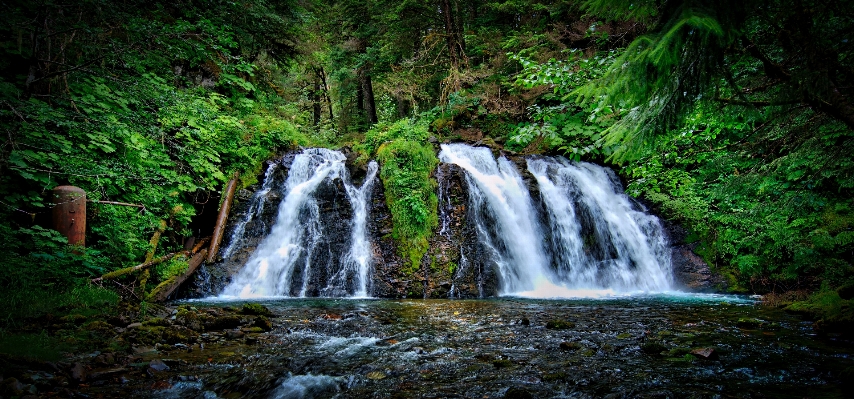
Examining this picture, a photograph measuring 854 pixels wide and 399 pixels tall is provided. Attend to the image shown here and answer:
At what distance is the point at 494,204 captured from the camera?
39.3 ft

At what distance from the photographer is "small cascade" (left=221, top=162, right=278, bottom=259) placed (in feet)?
34.3

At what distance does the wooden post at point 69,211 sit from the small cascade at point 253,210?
4.11 metres

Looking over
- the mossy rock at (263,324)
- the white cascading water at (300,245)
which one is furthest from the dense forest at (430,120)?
the mossy rock at (263,324)

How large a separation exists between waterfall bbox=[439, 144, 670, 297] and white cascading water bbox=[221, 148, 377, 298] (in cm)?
342

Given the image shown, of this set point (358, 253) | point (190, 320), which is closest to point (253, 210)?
point (358, 253)

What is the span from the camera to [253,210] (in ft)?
37.4

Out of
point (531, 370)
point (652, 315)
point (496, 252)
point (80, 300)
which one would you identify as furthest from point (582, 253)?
point (80, 300)

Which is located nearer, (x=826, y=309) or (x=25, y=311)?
(x=25, y=311)

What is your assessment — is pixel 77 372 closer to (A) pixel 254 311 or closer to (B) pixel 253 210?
(A) pixel 254 311

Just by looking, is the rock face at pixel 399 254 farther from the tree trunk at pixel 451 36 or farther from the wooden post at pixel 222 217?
the tree trunk at pixel 451 36

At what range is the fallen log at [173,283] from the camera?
7.76m

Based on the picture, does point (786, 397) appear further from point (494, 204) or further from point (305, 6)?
point (305, 6)

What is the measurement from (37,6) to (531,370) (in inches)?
284

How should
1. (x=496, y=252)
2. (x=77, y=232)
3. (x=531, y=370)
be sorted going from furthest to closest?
(x=496, y=252) < (x=77, y=232) < (x=531, y=370)
